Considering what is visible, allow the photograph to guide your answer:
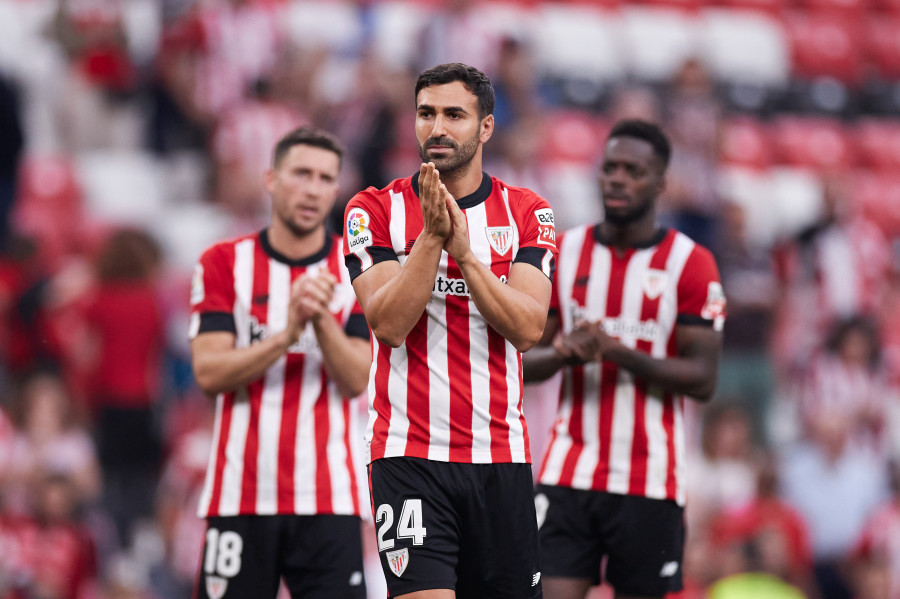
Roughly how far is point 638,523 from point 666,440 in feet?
1.36

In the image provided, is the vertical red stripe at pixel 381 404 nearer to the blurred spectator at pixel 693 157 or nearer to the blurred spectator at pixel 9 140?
the blurred spectator at pixel 693 157

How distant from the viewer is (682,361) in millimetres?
5609

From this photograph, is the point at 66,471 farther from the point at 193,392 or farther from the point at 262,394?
the point at 262,394

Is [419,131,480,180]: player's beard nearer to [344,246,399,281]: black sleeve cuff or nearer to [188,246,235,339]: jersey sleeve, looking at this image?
[344,246,399,281]: black sleeve cuff

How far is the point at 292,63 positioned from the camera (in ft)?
39.0

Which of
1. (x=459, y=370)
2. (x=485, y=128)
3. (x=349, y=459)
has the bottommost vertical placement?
(x=349, y=459)

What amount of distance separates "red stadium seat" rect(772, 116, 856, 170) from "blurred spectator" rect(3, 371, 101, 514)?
10643 millimetres

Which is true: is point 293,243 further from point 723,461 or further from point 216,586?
point 723,461

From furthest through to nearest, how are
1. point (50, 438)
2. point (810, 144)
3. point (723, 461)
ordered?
point (810, 144), point (723, 461), point (50, 438)

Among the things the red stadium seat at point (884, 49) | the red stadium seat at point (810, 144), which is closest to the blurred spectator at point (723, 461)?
the red stadium seat at point (810, 144)

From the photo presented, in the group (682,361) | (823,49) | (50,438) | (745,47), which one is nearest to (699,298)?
(682,361)

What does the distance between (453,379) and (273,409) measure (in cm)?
126

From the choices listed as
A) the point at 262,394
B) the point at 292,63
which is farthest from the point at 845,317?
the point at 262,394

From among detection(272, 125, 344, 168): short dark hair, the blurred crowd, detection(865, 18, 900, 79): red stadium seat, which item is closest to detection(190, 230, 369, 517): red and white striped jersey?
detection(272, 125, 344, 168): short dark hair
